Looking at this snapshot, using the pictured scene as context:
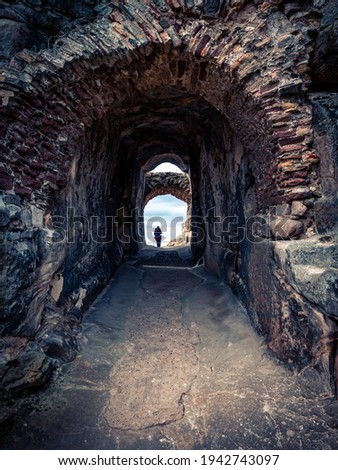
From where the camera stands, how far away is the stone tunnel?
174 cm

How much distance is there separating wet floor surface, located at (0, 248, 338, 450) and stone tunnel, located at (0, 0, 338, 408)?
186 millimetres

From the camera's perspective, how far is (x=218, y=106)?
2.57 meters

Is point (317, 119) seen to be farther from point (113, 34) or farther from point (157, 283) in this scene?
point (157, 283)

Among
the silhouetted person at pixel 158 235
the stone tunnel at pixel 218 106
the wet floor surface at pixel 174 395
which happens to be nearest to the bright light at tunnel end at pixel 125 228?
the stone tunnel at pixel 218 106

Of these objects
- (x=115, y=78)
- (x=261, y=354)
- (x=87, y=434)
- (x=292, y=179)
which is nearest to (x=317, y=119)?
(x=292, y=179)

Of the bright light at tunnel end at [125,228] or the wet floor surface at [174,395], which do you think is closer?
the wet floor surface at [174,395]

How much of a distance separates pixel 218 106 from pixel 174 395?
2.71 meters

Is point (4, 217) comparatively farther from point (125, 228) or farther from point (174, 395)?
point (125, 228)

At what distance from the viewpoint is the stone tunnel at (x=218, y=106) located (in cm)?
174

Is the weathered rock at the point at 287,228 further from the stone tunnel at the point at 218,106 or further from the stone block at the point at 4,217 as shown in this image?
the stone block at the point at 4,217

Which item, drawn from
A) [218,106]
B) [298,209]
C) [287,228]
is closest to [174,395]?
[287,228]

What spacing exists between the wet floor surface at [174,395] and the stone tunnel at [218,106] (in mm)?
186

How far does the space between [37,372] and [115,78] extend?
102 inches

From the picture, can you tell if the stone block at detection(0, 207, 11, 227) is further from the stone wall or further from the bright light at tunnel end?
the stone wall
